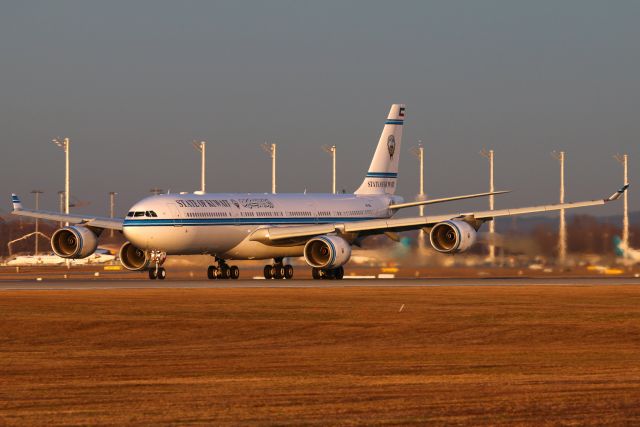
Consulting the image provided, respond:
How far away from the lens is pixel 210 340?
36000mm

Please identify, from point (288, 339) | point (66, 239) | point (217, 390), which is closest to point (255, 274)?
point (66, 239)

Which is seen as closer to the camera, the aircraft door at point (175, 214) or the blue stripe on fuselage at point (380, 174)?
the aircraft door at point (175, 214)

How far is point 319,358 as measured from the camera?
100 ft

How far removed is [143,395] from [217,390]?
4.65ft

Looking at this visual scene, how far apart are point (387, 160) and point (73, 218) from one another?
774 inches

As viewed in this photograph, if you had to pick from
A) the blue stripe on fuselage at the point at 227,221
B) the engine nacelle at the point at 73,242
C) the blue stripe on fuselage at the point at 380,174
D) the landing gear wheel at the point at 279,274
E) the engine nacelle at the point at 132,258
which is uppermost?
the blue stripe on fuselage at the point at 380,174

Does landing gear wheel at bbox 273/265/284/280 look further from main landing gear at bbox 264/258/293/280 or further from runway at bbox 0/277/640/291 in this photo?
runway at bbox 0/277/640/291

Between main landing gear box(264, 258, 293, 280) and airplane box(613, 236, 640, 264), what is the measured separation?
1902 centimetres

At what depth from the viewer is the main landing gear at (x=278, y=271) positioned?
72.3 meters

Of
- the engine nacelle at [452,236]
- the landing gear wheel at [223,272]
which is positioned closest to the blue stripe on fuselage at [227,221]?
the landing gear wheel at [223,272]

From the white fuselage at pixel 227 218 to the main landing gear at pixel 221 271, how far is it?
129 cm

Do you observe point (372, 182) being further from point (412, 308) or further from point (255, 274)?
point (412, 308)

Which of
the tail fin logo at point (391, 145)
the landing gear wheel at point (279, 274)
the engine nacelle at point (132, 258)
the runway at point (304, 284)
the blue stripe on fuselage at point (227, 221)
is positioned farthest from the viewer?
the tail fin logo at point (391, 145)

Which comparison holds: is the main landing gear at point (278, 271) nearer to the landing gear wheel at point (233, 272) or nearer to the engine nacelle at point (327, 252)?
the landing gear wheel at point (233, 272)
